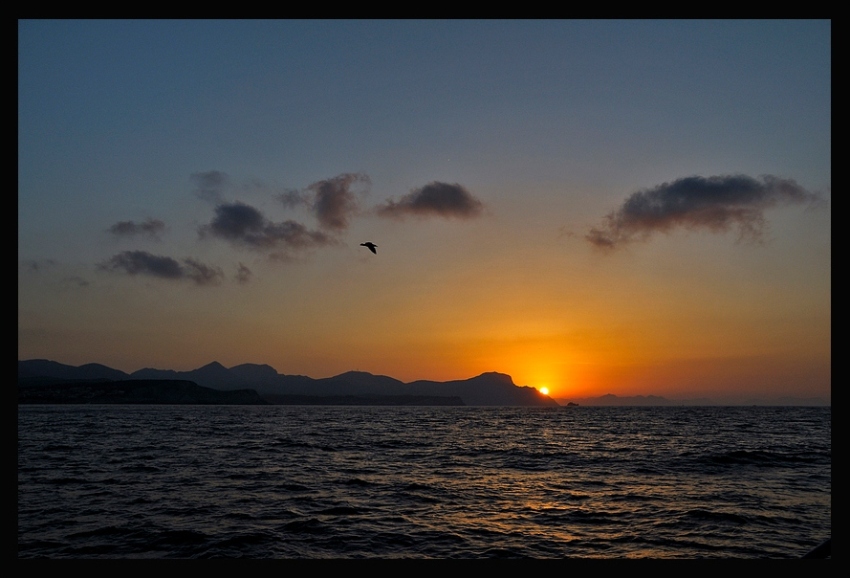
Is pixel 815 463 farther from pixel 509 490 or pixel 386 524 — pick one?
pixel 386 524

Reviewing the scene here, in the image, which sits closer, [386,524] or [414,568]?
[414,568]

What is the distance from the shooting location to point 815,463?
4847cm

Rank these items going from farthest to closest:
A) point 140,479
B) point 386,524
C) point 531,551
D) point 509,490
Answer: point 140,479
point 509,490
point 386,524
point 531,551

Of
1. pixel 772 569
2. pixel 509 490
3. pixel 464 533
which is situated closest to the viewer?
pixel 772 569

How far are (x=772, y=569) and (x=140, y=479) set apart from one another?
3425 centimetres

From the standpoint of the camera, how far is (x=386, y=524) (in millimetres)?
24641
